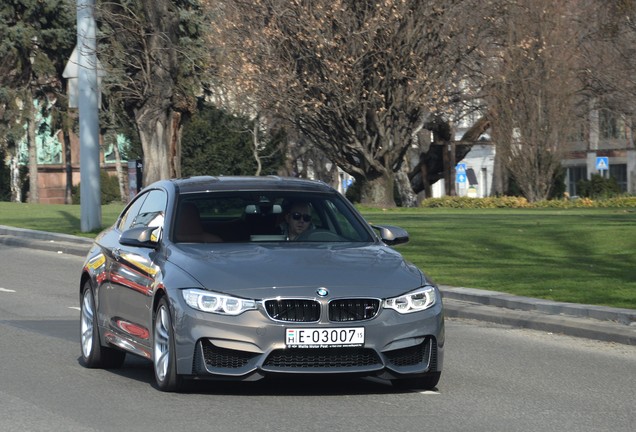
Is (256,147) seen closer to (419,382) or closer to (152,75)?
(152,75)

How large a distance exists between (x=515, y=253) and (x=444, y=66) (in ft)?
69.9

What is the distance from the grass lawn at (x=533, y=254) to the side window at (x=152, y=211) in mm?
5976

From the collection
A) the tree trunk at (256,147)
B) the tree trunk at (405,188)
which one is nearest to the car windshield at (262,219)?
the tree trunk at (405,188)

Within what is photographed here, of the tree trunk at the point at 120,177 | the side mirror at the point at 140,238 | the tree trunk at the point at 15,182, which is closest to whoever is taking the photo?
the side mirror at the point at 140,238

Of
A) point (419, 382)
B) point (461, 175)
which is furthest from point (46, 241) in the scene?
point (461, 175)

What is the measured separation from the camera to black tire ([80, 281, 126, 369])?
11.0 metres

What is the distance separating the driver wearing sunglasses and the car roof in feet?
0.60

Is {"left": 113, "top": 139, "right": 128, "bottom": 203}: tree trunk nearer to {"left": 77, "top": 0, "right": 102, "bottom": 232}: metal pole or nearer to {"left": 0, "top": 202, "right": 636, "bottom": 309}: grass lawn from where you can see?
{"left": 0, "top": 202, "right": 636, "bottom": 309}: grass lawn

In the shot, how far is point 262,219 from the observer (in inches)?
410

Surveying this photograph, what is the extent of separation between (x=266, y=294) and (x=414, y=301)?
0.99 m

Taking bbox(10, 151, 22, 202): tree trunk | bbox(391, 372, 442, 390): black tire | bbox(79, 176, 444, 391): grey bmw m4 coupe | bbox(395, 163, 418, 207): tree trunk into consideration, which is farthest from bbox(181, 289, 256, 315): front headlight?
bbox(10, 151, 22, 202): tree trunk

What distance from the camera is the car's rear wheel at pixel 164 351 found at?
918 cm

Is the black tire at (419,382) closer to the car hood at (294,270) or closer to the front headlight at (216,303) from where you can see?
the car hood at (294,270)

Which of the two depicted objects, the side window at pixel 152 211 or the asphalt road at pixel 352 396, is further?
the side window at pixel 152 211
